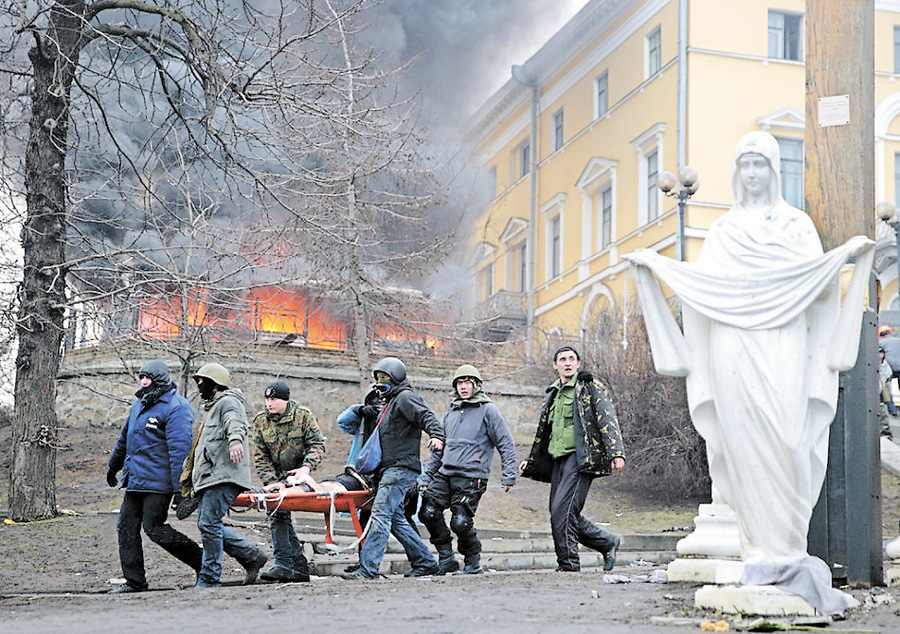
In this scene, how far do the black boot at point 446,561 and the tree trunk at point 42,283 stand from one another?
5513mm

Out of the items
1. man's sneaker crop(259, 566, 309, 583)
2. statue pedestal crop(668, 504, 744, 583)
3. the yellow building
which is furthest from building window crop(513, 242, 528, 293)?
statue pedestal crop(668, 504, 744, 583)

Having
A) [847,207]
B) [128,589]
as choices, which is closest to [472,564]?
[128,589]

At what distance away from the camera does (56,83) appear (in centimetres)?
1354

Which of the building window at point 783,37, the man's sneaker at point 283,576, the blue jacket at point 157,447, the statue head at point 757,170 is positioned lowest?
the man's sneaker at point 283,576

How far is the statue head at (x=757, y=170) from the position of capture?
21.5 feet

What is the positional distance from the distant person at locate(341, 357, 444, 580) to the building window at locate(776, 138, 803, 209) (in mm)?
23581

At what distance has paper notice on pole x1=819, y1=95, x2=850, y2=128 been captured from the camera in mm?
7211

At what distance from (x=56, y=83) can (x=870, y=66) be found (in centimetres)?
936

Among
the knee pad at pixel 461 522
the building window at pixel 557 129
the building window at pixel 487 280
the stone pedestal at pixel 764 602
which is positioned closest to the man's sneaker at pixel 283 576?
the knee pad at pixel 461 522

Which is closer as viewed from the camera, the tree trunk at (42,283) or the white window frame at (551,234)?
the tree trunk at (42,283)

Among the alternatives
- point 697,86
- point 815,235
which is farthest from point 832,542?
point 697,86

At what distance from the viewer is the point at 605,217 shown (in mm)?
35594

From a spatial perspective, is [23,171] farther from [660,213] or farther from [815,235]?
[660,213]

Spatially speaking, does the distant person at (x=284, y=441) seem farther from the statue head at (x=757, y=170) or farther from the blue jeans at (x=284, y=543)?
the statue head at (x=757, y=170)
